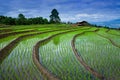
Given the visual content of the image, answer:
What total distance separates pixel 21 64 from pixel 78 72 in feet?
6.57

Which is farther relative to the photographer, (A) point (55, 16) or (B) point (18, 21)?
(A) point (55, 16)

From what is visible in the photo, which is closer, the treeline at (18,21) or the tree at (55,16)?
the treeline at (18,21)

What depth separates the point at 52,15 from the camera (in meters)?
48.3

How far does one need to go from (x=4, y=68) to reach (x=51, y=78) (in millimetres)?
1951

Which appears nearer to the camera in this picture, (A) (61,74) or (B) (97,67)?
(A) (61,74)

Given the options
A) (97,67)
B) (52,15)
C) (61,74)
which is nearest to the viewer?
(61,74)

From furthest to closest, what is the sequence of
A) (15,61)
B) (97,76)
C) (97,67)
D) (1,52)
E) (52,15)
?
(52,15) → (1,52) → (15,61) → (97,67) → (97,76)

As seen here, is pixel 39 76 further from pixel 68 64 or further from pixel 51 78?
pixel 68 64

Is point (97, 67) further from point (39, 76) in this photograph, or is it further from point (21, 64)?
point (21, 64)

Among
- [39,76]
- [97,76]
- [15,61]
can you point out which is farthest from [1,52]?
[97,76]

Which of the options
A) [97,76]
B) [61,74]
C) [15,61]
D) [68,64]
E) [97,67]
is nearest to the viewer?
→ [97,76]

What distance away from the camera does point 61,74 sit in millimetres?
4652

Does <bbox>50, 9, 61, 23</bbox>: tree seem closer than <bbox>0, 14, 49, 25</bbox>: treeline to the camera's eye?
No

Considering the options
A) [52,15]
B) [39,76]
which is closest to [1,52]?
[39,76]
